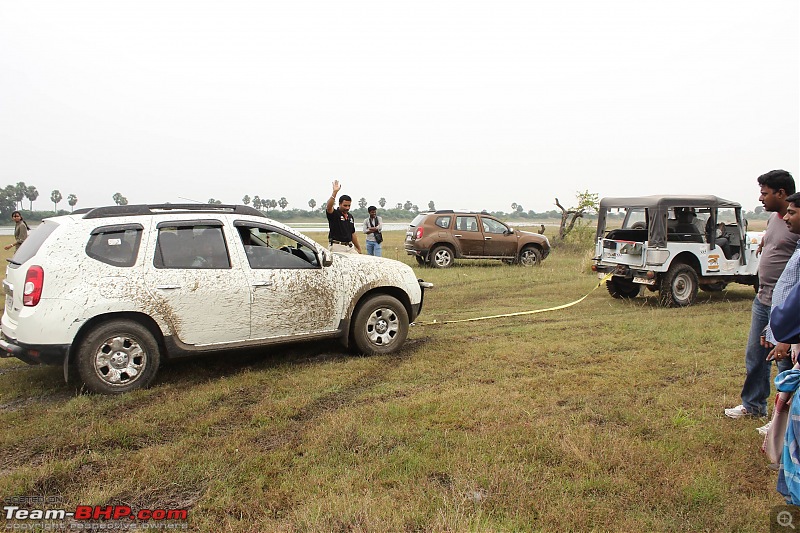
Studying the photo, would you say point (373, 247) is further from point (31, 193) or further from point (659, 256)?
point (31, 193)

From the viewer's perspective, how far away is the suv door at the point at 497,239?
54.2 ft

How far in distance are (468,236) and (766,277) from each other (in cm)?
1217

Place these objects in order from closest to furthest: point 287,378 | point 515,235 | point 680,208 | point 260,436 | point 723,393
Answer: point 260,436, point 723,393, point 287,378, point 680,208, point 515,235

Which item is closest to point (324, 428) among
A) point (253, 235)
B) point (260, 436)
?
point (260, 436)

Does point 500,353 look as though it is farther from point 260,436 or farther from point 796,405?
point 796,405

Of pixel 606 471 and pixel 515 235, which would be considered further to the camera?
pixel 515 235

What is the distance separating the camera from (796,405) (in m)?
2.67

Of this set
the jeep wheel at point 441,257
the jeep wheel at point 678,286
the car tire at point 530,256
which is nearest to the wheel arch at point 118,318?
the jeep wheel at point 678,286

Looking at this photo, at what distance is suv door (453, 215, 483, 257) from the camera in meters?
16.3

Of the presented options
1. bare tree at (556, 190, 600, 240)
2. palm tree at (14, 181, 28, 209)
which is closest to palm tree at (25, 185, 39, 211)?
palm tree at (14, 181, 28, 209)

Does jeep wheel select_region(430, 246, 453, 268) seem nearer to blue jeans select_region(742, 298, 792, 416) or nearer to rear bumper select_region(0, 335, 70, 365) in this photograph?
blue jeans select_region(742, 298, 792, 416)

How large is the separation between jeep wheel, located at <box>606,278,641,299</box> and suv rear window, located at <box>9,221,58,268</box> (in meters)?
9.30

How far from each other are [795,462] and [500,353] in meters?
3.74

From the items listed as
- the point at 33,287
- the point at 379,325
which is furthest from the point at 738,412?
the point at 33,287
